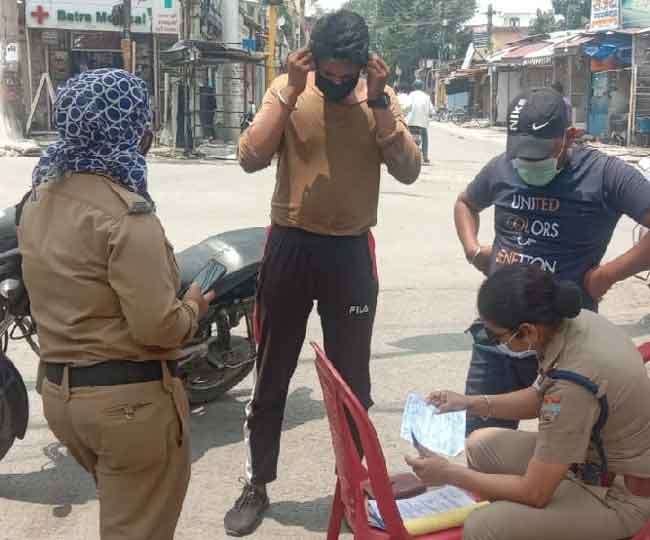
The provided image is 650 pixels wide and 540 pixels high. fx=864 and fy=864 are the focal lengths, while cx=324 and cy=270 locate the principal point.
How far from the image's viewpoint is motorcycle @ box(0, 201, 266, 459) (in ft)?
12.7

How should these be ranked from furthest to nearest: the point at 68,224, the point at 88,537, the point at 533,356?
the point at 88,537, the point at 533,356, the point at 68,224

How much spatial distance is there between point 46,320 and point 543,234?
5.88ft

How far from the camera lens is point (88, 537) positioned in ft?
11.1

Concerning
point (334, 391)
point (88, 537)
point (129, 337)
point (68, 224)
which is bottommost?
point (88, 537)

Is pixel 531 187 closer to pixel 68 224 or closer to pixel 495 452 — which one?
pixel 495 452

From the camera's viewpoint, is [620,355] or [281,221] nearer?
[620,355]

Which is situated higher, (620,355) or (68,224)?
(68,224)

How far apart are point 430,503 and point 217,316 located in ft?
6.96

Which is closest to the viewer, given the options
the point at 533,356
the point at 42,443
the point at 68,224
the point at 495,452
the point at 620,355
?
the point at 68,224

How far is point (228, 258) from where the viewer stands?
4348 millimetres

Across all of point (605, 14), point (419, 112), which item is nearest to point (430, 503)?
point (419, 112)

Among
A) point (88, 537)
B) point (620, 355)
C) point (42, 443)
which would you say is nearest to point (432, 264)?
point (42, 443)

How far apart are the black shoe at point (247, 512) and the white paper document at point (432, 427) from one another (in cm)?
95

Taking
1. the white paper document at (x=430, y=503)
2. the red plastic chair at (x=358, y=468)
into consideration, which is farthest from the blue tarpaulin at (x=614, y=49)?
the red plastic chair at (x=358, y=468)
